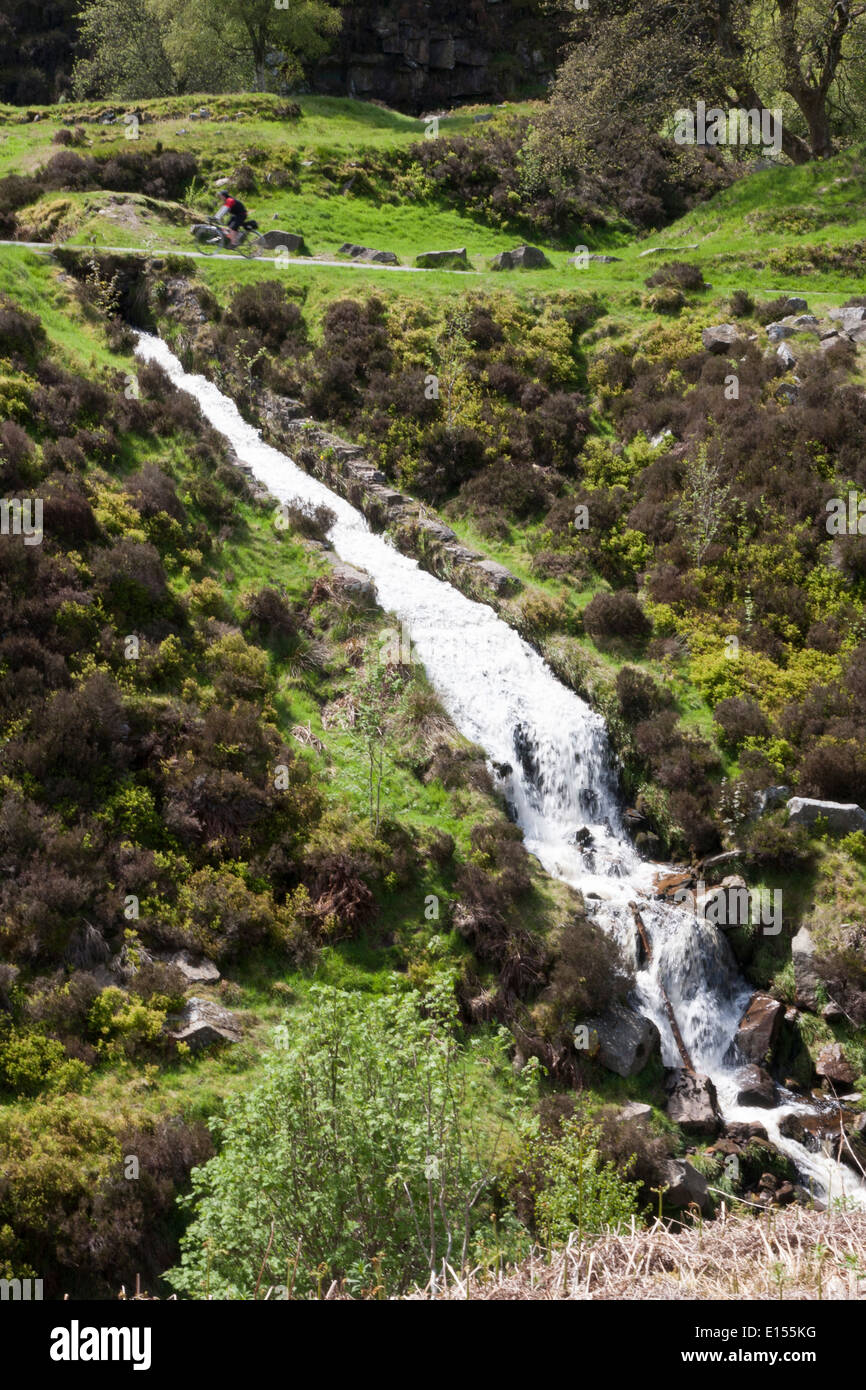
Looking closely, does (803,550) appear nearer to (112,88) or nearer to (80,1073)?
(80,1073)

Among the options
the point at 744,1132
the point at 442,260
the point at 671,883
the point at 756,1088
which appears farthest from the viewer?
the point at 442,260

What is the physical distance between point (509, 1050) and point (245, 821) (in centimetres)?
628

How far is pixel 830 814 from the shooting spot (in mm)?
19609

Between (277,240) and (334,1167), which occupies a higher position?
(277,240)

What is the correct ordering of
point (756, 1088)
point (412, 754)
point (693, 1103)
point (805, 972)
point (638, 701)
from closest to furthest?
point (693, 1103) < point (756, 1088) < point (805, 972) < point (412, 754) < point (638, 701)

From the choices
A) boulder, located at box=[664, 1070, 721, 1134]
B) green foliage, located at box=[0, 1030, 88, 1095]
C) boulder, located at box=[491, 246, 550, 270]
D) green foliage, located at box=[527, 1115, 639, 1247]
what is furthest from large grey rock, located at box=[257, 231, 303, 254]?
green foliage, located at box=[527, 1115, 639, 1247]

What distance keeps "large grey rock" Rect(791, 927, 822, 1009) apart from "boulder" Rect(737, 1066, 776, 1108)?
1768mm

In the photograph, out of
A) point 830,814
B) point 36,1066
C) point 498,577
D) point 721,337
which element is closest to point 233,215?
point 721,337

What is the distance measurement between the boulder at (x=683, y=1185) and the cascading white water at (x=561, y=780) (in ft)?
7.04

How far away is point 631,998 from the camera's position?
17.7 m

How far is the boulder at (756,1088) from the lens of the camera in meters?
16.4

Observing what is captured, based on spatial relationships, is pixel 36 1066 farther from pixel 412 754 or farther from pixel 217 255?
pixel 217 255

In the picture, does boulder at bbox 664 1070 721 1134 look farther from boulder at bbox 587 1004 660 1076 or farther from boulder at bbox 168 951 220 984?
boulder at bbox 168 951 220 984

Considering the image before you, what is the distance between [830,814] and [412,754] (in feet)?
29.0
